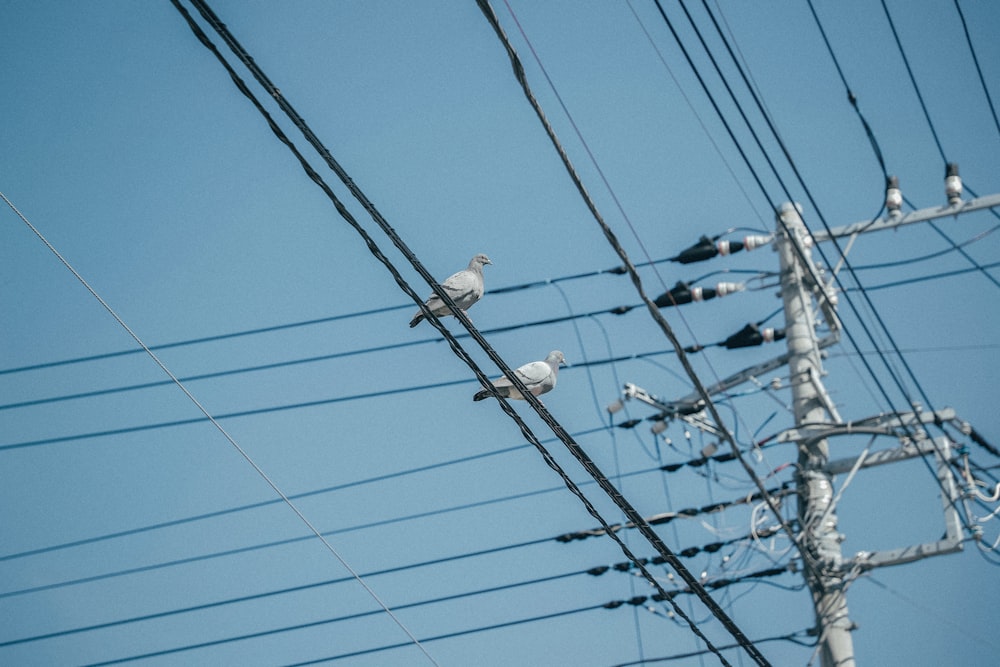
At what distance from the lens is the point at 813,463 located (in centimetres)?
1241

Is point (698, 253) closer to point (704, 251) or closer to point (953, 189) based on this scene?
point (704, 251)

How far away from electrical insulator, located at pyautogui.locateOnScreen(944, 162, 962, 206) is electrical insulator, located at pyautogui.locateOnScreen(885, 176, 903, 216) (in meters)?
0.51

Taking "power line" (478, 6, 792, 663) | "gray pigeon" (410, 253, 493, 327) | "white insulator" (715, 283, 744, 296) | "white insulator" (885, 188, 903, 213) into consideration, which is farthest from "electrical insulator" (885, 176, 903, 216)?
"power line" (478, 6, 792, 663)

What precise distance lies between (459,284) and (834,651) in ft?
17.6

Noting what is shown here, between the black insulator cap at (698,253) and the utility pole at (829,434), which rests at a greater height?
the black insulator cap at (698,253)

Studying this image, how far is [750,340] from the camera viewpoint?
14.3 metres

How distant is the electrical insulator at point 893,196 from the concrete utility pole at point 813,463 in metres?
0.94

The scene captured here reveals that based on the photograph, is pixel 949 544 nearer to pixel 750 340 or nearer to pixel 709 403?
pixel 750 340

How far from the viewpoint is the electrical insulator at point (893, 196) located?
13383mm

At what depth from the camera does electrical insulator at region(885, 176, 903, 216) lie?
43.9 feet

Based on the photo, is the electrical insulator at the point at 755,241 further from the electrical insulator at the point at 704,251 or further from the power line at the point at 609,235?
the power line at the point at 609,235

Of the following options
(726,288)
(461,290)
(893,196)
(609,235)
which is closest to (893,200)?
(893,196)

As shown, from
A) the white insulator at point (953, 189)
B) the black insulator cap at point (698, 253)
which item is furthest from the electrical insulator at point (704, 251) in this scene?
the white insulator at point (953, 189)

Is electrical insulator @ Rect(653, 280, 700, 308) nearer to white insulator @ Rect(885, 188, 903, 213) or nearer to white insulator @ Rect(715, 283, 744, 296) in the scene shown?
white insulator @ Rect(715, 283, 744, 296)
